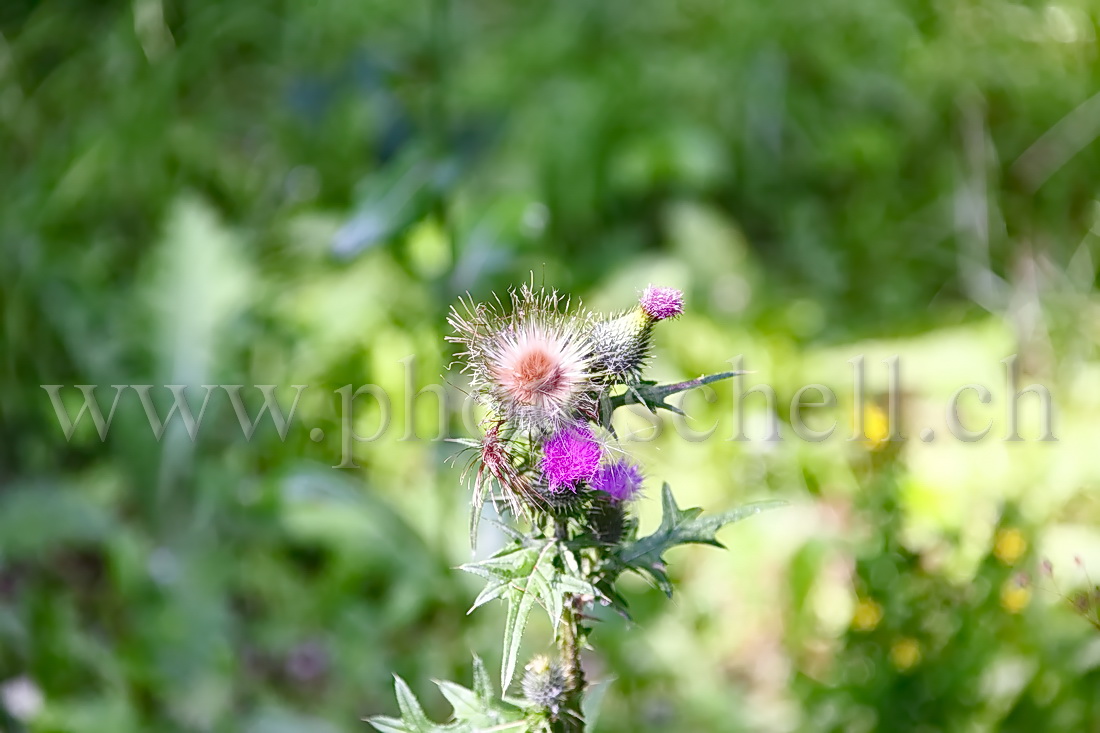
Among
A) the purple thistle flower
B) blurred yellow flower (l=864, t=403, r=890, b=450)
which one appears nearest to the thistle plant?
the purple thistle flower

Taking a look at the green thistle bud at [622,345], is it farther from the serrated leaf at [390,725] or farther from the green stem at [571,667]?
the serrated leaf at [390,725]

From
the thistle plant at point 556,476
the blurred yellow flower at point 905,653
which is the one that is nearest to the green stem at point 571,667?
the thistle plant at point 556,476

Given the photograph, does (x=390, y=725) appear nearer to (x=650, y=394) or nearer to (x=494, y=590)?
(x=494, y=590)

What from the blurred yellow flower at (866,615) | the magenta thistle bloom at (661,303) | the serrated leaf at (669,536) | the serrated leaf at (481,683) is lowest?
the blurred yellow flower at (866,615)

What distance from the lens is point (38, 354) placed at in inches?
113

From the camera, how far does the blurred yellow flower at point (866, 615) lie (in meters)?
1.75

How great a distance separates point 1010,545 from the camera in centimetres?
187

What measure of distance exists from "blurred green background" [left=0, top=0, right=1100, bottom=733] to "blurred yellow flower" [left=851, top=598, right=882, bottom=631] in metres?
0.01

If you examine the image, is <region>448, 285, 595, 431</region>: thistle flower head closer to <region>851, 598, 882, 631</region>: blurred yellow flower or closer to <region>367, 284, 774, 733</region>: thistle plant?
<region>367, 284, 774, 733</region>: thistle plant

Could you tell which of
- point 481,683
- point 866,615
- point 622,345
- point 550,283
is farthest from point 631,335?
point 550,283

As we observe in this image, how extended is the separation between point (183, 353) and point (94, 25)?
5.32 feet

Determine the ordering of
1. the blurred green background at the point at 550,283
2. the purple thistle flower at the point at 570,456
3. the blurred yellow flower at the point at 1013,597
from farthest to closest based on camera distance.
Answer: the blurred green background at the point at 550,283 → the blurred yellow flower at the point at 1013,597 → the purple thistle flower at the point at 570,456

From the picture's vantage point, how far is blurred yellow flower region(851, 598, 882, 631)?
5.75 feet

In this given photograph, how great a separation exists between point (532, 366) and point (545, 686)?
0.30m
